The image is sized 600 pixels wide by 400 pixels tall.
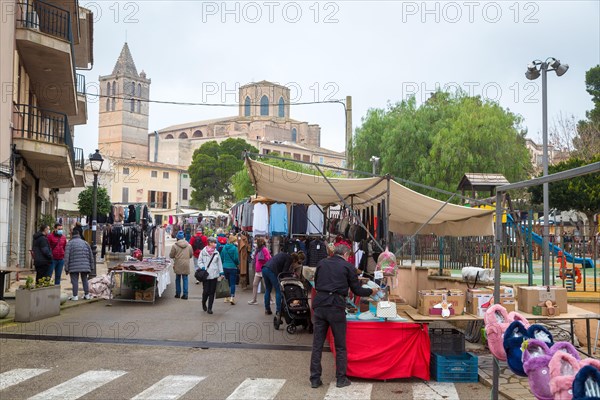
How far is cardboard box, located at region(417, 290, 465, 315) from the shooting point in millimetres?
8391

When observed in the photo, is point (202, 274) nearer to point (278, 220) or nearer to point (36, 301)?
point (36, 301)

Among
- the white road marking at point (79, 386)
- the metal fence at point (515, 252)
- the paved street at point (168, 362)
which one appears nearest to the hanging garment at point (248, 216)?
the metal fence at point (515, 252)

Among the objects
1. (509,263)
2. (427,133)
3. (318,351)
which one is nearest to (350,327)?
(318,351)

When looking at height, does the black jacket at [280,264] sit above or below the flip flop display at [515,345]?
above

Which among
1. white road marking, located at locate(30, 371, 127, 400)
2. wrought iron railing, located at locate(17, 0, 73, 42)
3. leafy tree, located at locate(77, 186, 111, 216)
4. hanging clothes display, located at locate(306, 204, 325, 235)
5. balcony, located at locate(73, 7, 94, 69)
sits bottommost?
white road marking, located at locate(30, 371, 127, 400)

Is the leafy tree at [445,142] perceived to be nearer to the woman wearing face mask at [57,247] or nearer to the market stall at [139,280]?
the market stall at [139,280]

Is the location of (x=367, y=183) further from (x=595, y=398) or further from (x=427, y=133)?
(x=427, y=133)

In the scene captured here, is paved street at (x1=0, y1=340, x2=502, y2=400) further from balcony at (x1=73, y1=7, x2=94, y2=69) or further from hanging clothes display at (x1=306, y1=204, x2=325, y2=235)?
balcony at (x1=73, y1=7, x2=94, y2=69)

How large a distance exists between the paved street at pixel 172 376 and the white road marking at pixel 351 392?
1 cm

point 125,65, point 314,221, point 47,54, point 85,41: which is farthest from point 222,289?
point 125,65

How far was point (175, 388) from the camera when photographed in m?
7.30

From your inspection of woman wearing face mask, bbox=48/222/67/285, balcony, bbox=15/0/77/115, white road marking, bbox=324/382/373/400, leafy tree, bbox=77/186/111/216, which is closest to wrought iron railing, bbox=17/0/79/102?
balcony, bbox=15/0/77/115

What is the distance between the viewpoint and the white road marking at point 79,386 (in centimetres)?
680

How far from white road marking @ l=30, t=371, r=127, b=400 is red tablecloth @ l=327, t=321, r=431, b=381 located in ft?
10.4
